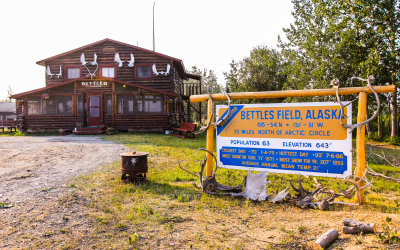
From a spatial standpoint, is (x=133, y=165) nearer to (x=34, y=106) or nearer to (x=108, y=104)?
(x=108, y=104)

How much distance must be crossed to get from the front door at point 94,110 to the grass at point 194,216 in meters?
16.2

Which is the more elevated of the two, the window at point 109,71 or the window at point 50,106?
the window at point 109,71

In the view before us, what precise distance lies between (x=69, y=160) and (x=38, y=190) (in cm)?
382

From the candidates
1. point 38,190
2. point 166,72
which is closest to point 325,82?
point 166,72

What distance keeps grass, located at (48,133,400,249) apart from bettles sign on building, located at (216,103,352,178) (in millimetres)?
746

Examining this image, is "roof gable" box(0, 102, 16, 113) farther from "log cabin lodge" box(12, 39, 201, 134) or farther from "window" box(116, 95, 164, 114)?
"window" box(116, 95, 164, 114)

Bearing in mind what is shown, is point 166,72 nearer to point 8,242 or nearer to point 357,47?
point 357,47

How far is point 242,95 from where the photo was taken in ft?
18.2

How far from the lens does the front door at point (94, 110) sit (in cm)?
2177

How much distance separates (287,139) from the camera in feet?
16.9

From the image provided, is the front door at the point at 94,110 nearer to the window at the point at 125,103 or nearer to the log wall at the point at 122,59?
the window at the point at 125,103

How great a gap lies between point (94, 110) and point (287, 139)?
19.6m

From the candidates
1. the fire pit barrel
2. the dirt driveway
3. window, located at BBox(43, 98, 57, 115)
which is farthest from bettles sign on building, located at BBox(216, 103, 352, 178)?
window, located at BBox(43, 98, 57, 115)

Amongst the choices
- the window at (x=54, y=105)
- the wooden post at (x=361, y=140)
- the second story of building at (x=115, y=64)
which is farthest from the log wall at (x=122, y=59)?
the wooden post at (x=361, y=140)
